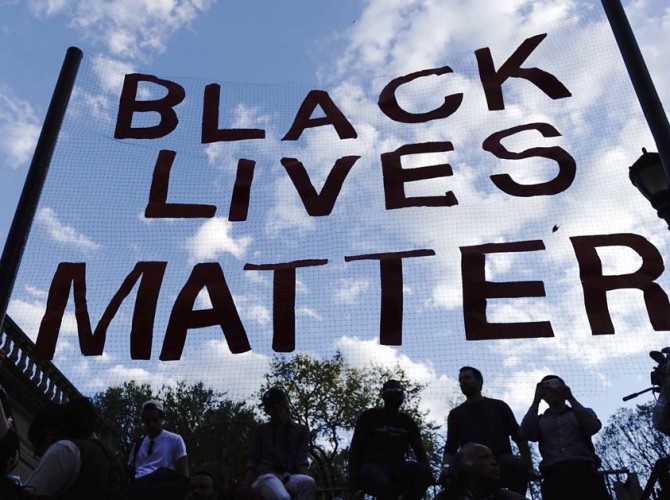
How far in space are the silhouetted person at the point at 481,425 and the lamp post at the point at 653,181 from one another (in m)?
1.76

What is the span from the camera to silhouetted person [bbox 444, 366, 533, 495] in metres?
4.88

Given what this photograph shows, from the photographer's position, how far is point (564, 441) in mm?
4711

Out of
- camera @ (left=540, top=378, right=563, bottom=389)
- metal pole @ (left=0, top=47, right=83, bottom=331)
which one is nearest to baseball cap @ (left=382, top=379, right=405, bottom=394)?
camera @ (left=540, top=378, right=563, bottom=389)

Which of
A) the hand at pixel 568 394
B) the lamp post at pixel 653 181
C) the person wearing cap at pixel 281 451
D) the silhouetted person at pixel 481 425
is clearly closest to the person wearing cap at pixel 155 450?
the person wearing cap at pixel 281 451

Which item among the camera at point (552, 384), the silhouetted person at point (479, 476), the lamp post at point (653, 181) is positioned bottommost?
the silhouetted person at point (479, 476)

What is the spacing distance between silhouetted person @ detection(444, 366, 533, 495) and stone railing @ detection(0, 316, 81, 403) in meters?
8.70

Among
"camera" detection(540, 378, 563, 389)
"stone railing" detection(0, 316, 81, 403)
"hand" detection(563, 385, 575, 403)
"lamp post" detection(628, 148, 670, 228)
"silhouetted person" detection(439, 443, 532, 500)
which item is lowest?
"silhouetted person" detection(439, 443, 532, 500)

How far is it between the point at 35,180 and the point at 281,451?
267cm

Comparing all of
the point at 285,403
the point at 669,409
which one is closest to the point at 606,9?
the point at 669,409

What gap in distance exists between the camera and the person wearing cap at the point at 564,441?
4492 mm

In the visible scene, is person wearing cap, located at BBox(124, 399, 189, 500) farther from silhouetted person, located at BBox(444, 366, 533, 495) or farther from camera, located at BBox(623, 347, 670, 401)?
camera, located at BBox(623, 347, 670, 401)

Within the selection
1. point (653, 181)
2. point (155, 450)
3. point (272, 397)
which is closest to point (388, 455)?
point (272, 397)

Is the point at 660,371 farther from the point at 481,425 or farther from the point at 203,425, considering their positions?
the point at 203,425

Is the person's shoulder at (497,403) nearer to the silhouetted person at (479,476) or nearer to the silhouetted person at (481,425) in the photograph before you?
the silhouetted person at (481,425)
